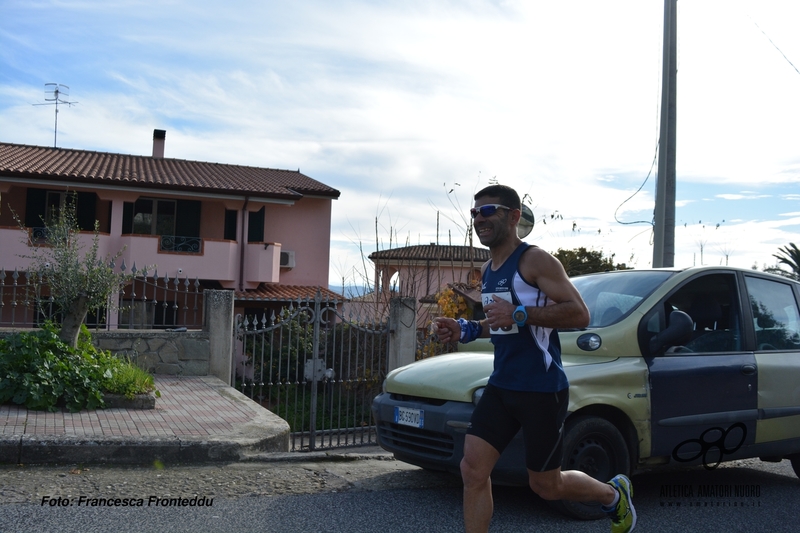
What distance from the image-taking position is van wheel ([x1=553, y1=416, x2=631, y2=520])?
5.09 meters

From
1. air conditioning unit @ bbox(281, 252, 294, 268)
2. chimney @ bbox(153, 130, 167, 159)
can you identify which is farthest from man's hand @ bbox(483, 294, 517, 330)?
chimney @ bbox(153, 130, 167, 159)

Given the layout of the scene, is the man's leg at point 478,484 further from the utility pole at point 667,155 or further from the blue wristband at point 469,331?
the utility pole at point 667,155

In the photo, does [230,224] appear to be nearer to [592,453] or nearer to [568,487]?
[592,453]

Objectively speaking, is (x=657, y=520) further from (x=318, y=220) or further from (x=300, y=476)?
(x=318, y=220)

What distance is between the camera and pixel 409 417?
5625 mm

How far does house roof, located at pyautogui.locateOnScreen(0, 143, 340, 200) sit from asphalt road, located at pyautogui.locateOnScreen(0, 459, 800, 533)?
19.0 meters

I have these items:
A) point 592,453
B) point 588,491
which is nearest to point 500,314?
point 588,491

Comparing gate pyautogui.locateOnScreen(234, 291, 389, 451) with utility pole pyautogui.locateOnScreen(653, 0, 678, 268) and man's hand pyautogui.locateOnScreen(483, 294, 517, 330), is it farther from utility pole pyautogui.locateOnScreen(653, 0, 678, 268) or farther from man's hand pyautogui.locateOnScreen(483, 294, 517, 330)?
man's hand pyautogui.locateOnScreen(483, 294, 517, 330)

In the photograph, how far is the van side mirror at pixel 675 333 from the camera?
5.31m

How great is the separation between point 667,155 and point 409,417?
6406 millimetres

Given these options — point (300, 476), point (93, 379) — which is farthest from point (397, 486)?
point (93, 379)

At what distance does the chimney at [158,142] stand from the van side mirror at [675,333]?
27215 mm

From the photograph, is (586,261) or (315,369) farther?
(586,261)

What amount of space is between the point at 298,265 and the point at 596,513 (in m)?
24.0
